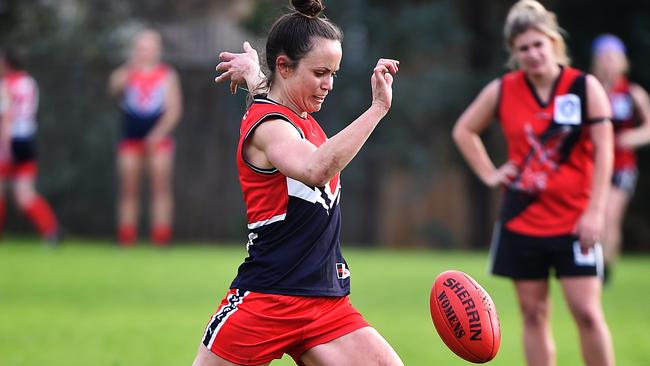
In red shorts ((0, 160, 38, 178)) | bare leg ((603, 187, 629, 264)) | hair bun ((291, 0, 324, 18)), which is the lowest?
red shorts ((0, 160, 38, 178))

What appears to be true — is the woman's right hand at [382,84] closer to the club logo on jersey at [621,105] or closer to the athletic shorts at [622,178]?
the club logo on jersey at [621,105]

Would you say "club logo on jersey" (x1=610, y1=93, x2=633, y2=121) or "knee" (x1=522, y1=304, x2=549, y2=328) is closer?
"knee" (x1=522, y1=304, x2=549, y2=328)

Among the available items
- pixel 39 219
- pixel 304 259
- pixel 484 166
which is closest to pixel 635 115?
pixel 484 166

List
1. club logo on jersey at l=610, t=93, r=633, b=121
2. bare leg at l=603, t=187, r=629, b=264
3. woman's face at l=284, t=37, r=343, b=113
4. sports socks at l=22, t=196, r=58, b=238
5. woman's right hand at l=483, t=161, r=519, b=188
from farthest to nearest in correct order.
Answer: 1. sports socks at l=22, t=196, r=58, b=238
2. bare leg at l=603, t=187, r=629, b=264
3. club logo on jersey at l=610, t=93, r=633, b=121
4. woman's right hand at l=483, t=161, r=519, b=188
5. woman's face at l=284, t=37, r=343, b=113

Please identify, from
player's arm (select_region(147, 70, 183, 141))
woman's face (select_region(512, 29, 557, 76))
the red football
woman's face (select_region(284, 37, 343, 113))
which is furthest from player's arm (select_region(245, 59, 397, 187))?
player's arm (select_region(147, 70, 183, 141))

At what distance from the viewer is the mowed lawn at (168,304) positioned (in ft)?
20.8

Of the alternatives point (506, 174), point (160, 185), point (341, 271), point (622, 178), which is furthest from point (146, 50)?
point (341, 271)

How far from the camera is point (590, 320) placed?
502cm

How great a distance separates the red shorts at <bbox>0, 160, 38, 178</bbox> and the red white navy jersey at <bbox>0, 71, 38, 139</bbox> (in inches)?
11.7

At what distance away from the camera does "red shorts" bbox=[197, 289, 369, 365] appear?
3787 mm

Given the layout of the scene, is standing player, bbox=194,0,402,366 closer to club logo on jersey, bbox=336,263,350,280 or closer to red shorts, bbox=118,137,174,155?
club logo on jersey, bbox=336,263,350,280

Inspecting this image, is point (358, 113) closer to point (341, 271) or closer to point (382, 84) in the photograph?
point (341, 271)

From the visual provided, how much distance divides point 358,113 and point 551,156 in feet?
33.6

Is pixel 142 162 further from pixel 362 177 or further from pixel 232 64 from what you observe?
pixel 232 64
